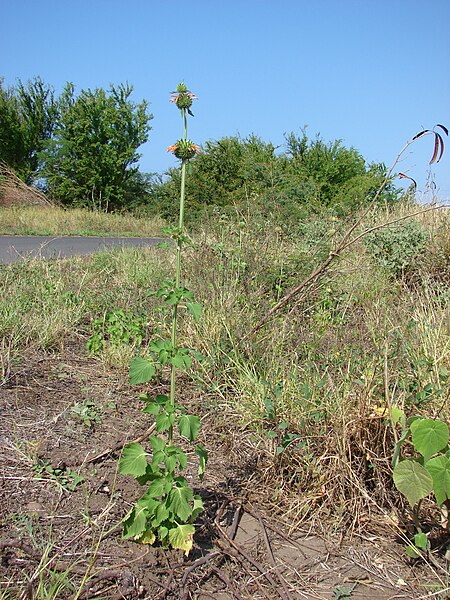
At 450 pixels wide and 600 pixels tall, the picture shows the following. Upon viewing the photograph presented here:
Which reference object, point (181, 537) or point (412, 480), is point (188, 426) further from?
point (412, 480)

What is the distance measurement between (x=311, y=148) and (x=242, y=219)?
13.0 meters

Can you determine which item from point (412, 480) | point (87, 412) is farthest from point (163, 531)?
point (87, 412)

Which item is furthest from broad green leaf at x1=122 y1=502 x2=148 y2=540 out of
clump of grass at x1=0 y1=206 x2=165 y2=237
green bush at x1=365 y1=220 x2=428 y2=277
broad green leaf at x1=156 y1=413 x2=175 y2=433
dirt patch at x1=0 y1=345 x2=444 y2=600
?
clump of grass at x1=0 y1=206 x2=165 y2=237

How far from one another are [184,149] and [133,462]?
1.17m

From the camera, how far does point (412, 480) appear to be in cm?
234

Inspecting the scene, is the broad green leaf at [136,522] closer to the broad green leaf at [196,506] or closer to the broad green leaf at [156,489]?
the broad green leaf at [156,489]

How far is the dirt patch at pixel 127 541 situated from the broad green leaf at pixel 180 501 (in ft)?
0.86

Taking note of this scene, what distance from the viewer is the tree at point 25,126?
976 inches

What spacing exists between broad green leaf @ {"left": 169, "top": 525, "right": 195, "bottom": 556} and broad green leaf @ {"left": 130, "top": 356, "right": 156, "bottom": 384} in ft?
2.07

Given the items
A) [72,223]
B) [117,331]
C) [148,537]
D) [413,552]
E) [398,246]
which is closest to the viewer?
[148,537]

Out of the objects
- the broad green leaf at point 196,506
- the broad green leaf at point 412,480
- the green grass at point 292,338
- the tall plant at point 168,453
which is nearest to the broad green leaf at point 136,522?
the tall plant at point 168,453

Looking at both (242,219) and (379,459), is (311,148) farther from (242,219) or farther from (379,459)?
(379,459)

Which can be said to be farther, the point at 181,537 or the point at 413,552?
the point at 413,552

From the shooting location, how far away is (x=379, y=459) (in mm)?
2770
